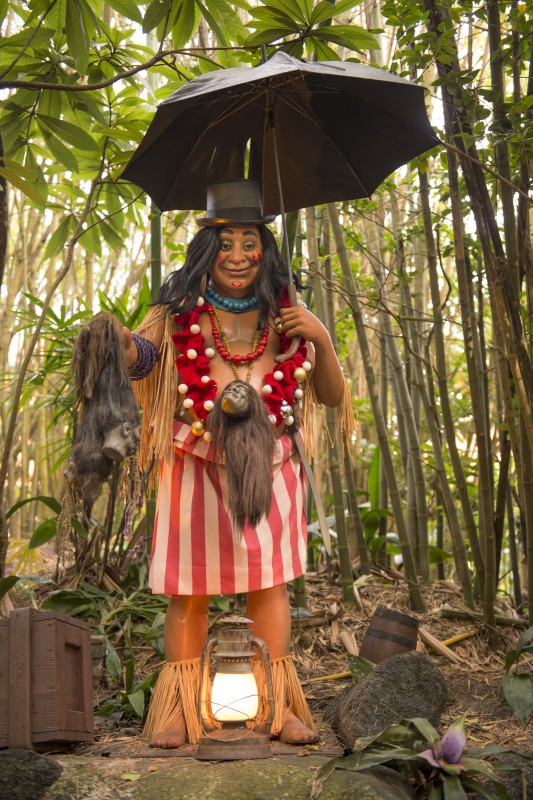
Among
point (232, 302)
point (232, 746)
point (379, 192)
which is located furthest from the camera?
point (379, 192)

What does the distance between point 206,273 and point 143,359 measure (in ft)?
1.15

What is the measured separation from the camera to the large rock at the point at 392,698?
2.31 m

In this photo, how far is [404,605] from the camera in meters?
3.63

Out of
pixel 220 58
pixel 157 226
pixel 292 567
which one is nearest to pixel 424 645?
pixel 292 567

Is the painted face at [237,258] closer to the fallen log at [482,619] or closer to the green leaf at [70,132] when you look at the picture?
the green leaf at [70,132]

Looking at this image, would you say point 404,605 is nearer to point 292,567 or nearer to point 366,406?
point 292,567

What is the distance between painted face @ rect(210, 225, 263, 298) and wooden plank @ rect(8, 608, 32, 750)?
3.48ft

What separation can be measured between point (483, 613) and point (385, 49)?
3.02 m

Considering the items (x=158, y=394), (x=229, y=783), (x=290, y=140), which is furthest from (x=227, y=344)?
(x=229, y=783)

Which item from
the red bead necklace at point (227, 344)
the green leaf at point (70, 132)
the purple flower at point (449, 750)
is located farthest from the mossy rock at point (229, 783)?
the green leaf at point (70, 132)

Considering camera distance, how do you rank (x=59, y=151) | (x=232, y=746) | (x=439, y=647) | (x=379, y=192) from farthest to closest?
(x=379, y=192)
(x=439, y=647)
(x=59, y=151)
(x=232, y=746)

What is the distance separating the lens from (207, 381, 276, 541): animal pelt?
2336 mm

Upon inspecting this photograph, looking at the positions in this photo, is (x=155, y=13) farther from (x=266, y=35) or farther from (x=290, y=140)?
(x=290, y=140)

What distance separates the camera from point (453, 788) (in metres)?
1.88
